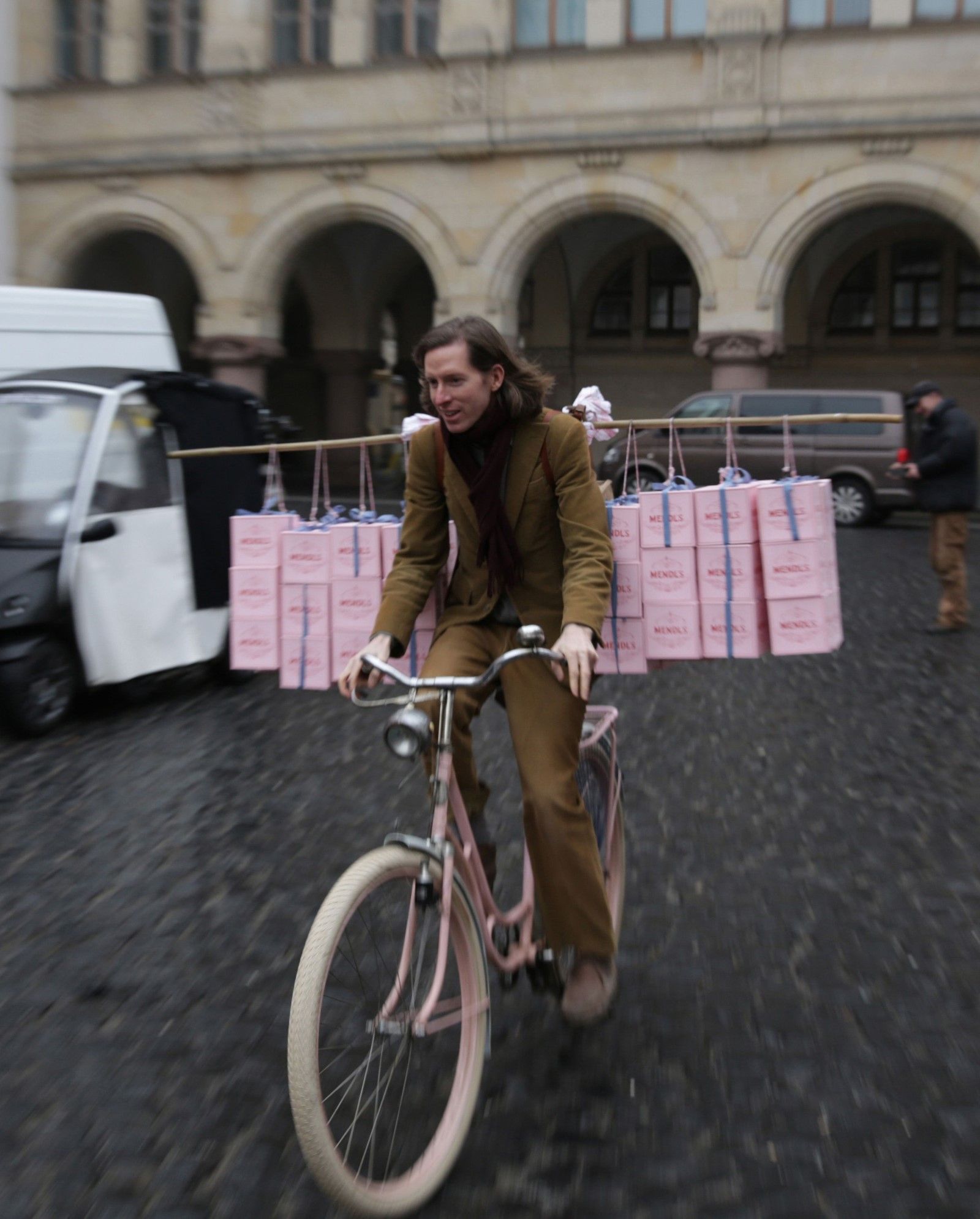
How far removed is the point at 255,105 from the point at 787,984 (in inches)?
917

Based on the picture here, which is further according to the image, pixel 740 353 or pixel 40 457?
pixel 740 353

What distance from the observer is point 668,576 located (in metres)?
4.16

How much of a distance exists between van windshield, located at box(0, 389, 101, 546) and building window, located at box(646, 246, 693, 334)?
76.5 ft

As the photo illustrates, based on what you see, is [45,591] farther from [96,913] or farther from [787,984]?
[787,984]

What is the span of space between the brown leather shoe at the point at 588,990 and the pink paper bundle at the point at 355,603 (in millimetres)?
1282

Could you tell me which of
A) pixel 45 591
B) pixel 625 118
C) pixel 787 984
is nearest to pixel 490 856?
pixel 787 984

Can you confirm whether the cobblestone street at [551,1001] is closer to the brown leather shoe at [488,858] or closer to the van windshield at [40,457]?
the brown leather shoe at [488,858]

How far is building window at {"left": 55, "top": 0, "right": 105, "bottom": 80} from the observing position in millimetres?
26484

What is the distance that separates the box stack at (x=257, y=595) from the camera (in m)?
4.63

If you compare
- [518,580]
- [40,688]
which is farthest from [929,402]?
[518,580]

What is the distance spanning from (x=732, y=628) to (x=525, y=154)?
68.1 feet

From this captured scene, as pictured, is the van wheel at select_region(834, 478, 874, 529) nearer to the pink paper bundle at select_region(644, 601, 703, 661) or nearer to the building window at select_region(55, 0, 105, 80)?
the building window at select_region(55, 0, 105, 80)

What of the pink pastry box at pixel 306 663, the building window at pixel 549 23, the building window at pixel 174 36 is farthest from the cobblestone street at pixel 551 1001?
the building window at pixel 174 36

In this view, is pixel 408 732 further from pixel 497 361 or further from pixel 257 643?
pixel 257 643
